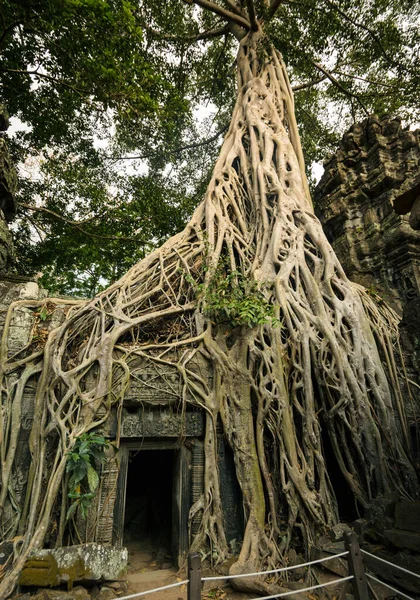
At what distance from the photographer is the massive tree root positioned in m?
2.97

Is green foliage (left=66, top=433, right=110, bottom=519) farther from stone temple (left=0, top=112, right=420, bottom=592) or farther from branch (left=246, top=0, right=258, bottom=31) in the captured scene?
branch (left=246, top=0, right=258, bottom=31)

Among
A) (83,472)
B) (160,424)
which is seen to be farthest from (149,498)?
(83,472)

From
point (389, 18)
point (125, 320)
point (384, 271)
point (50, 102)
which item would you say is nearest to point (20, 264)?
point (50, 102)

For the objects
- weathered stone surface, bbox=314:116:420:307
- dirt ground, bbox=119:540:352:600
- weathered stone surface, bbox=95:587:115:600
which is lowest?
dirt ground, bbox=119:540:352:600

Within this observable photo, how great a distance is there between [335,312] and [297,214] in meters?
1.59

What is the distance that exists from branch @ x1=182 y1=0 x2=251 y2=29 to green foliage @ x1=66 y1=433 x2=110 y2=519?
24.8 ft

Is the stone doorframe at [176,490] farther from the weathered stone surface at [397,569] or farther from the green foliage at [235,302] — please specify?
the weathered stone surface at [397,569]

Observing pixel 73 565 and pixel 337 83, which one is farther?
pixel 337 83

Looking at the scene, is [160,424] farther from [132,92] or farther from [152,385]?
[132,92]

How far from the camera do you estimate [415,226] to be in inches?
85.1

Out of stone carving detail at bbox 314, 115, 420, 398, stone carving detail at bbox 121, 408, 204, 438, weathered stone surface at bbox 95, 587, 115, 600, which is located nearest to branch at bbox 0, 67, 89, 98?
stone carving detail at bbox 121, 408, 204, 438

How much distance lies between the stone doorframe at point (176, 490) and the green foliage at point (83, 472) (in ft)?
1.15

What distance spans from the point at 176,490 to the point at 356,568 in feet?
6.51

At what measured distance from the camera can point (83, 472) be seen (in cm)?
273
